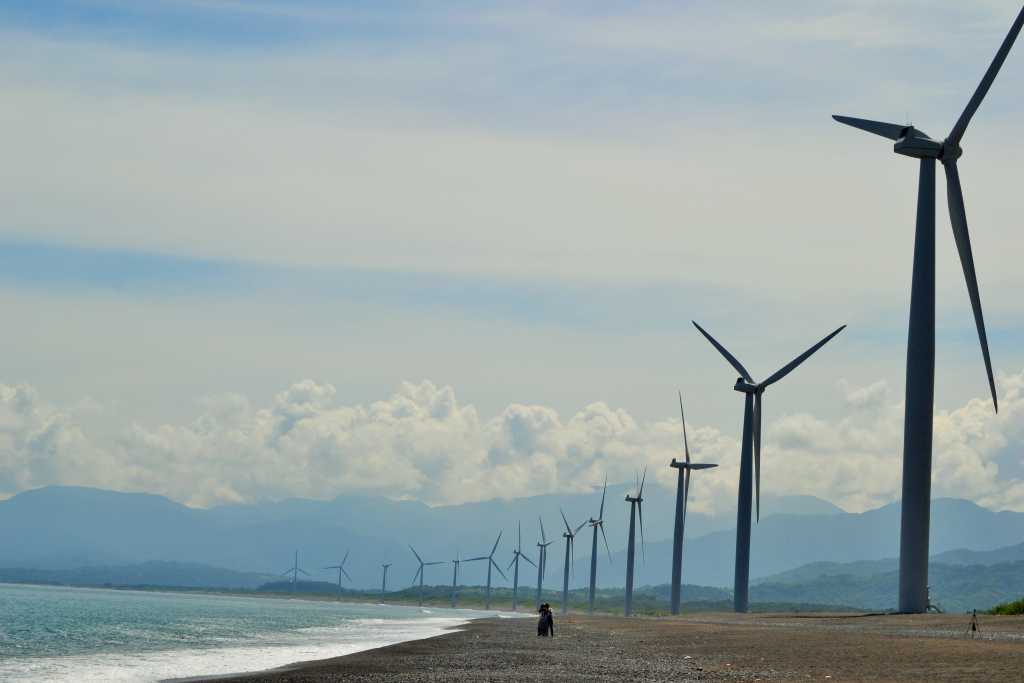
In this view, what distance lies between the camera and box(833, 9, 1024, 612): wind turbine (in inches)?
2488

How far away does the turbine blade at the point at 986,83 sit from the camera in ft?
208

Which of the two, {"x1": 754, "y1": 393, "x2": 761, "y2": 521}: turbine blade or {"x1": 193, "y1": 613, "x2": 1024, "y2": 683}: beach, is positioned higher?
{"x1": 754, "y1": 393, "x2": 761, "y2": 521}: turbine blade

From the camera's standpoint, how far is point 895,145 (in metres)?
69.6

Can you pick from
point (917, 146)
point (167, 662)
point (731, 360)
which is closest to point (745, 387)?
point (731, 360)

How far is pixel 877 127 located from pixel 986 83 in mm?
6952

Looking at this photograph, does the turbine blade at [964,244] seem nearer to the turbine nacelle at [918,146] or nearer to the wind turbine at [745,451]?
the turbine nacelle at [918,146]

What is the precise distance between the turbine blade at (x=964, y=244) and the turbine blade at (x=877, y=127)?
133 inches

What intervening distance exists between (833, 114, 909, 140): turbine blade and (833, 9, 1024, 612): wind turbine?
398 cm

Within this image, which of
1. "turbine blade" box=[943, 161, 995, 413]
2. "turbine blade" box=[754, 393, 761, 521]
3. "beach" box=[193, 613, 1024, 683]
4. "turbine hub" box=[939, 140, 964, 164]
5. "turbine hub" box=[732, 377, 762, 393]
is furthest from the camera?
"turbine hub" box=[732, 377, 762, 393]

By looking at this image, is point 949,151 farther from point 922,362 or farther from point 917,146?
point 922,362

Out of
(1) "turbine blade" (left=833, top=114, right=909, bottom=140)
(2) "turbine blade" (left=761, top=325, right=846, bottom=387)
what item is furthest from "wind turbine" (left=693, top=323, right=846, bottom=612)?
(1) "turbine blade" (left=833, top=114, right=909, bottom=140)

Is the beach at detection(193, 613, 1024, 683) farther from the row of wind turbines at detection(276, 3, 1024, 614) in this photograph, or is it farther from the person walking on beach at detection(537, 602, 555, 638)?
the person walking on beach at detection(537, 602, 555, 638)

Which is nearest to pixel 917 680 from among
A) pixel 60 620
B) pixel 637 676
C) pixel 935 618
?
pixel 637 676

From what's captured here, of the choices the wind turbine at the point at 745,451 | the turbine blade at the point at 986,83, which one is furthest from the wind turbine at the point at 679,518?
the turbine blade at the point at 986,83
